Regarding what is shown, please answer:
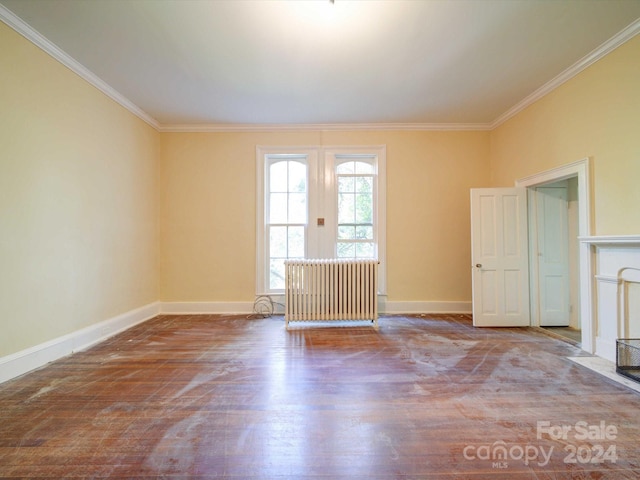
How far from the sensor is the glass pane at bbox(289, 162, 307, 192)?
14.4ft

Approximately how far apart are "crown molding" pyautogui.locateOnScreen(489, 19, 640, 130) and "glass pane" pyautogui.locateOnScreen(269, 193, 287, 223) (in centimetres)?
357

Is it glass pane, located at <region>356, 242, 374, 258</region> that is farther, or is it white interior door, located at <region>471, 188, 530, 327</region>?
glass pane, located at <region>356, 242, 374, 258</region>

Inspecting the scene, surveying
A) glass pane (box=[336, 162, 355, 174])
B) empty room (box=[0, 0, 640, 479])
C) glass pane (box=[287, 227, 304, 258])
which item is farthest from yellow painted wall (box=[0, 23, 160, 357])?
glass pane (box=[336, 162, 355, 174])

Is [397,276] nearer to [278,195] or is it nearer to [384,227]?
[384,227]

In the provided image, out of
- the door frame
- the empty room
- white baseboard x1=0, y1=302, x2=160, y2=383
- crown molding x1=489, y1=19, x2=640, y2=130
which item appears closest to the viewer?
the empty room

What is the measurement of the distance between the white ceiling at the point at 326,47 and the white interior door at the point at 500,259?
1.38 metres

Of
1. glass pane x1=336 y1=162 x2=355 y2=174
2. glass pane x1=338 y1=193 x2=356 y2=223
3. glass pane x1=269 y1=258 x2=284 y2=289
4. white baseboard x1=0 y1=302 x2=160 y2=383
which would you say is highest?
glass pane x1=336 y1=162 x2=355 y2=174

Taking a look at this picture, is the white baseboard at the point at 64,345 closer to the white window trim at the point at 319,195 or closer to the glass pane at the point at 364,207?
the white window trim at the point at 319,195

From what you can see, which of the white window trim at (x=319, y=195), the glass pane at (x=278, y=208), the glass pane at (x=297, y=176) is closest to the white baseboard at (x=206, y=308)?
the white window trim at (x=319, y=195)

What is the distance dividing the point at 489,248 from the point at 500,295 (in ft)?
2.18

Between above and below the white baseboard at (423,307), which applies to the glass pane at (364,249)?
above

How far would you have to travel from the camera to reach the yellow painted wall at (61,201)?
7.30 feet

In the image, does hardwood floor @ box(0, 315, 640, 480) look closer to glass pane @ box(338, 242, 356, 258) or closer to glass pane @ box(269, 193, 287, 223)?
glass pane @ box(338, 242, 356, 258)

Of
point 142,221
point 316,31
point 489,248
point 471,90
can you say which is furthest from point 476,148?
point 142,221
